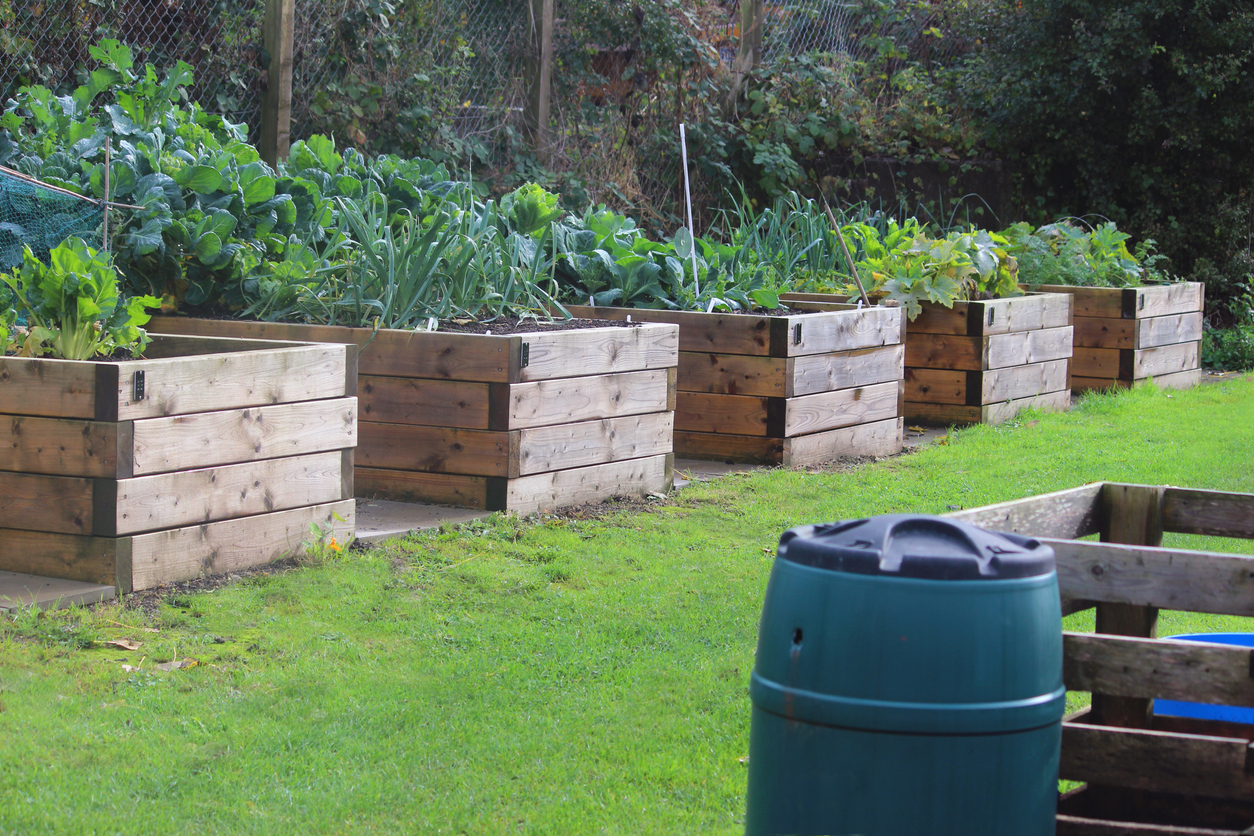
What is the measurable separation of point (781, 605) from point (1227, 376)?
9437mm

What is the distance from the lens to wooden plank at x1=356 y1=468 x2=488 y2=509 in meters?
4.39

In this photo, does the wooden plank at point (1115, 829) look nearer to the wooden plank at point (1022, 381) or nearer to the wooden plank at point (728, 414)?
the wooden plank at point (728, 414)

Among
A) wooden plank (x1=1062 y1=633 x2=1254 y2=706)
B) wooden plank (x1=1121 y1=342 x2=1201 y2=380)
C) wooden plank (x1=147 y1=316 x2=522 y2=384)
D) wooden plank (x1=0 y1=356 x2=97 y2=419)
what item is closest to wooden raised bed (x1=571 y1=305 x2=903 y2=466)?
wooden plank (x1=147 y1=316 x2=522 y2=384)

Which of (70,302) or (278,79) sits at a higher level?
(278,79)

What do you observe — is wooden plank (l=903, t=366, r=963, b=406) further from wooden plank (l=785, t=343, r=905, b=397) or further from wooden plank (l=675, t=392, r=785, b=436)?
wooden plank (l=675, t=392, r=785, b=436)

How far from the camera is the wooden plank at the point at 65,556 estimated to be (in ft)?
10.7

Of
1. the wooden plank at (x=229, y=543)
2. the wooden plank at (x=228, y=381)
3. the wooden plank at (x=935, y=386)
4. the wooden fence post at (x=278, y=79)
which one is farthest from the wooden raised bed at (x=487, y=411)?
the wooden plank at (x=935, y=386)

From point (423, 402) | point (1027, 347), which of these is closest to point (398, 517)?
point (423, 402)

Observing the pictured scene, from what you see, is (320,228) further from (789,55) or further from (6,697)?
(789,55)

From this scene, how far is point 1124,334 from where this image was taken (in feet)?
27.1

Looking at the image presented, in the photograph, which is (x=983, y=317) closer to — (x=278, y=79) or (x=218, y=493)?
(x=278, y=79)

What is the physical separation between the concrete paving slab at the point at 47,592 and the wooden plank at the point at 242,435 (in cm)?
32

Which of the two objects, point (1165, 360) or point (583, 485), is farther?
point (1165, 360)

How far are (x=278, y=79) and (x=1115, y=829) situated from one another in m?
5.87
